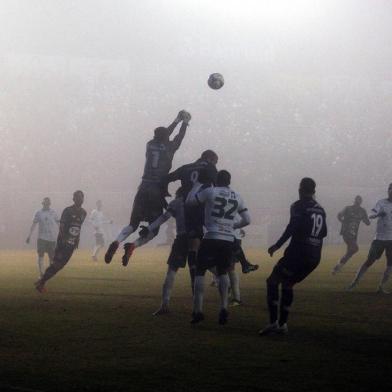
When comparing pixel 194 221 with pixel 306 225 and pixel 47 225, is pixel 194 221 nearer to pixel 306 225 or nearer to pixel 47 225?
pixel 306 225

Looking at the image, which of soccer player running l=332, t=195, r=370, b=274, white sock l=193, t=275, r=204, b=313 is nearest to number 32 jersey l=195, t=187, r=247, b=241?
white sock l=193, t=275, r=204, b=313

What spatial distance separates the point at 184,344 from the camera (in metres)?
11.5

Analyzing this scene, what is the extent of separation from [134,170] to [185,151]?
16.7ft

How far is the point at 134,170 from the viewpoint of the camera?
245 feet

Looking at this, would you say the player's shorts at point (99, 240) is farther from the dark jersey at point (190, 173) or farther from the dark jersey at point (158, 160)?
the dark jersey at point (190, 173)

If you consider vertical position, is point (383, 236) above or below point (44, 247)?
above

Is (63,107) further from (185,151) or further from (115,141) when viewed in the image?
(185,151)

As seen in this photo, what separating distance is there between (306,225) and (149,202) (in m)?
4.01

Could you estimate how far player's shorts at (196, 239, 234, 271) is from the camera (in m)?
13.3

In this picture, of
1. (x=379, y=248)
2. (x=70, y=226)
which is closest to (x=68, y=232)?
(x=70, y=226)

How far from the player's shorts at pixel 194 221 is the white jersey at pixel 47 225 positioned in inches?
467

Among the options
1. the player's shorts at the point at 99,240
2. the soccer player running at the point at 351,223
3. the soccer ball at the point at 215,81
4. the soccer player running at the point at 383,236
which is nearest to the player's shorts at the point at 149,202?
the soccer ball at the point at 215,81

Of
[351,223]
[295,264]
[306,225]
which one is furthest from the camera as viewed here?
[351,223]

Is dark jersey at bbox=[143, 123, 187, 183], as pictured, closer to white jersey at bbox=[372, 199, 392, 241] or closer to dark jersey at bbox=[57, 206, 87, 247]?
dark jersey at bbox=[57, 206, 87, 247]
